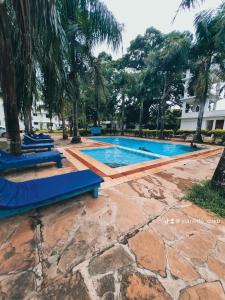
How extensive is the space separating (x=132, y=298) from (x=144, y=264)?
1.32ft

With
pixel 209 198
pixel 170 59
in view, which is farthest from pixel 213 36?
pixel 209 198

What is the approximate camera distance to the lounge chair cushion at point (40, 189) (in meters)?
2.19

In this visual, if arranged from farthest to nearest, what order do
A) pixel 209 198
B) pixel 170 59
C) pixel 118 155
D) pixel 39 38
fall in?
pixel 170 59 < pixel 118 155 < pixel 209 198 < pixel 39 38

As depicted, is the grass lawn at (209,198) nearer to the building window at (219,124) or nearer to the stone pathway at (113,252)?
the stone pathway at (113,252)

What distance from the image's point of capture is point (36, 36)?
263cm

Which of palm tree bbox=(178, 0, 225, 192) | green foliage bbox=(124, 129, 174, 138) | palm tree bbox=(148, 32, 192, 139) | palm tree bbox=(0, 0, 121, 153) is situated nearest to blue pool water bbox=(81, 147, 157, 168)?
palm tree bbox=(0, 0, 121, 153)

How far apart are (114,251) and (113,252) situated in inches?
→ 0.8

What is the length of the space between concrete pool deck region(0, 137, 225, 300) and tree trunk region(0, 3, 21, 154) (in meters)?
2.79

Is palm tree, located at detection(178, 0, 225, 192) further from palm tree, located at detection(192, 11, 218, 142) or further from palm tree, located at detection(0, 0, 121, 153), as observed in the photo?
palm tree, located at detection(0, 0, 121, 153)

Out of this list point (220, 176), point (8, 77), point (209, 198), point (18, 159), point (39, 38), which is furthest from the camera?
point (18, 159)

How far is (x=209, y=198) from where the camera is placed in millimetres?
3209

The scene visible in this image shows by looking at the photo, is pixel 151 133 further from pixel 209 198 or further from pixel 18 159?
pixel 18 159

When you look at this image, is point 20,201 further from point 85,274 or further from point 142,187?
point 142,187

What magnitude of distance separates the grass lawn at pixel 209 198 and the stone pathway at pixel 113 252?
0.59 ft
